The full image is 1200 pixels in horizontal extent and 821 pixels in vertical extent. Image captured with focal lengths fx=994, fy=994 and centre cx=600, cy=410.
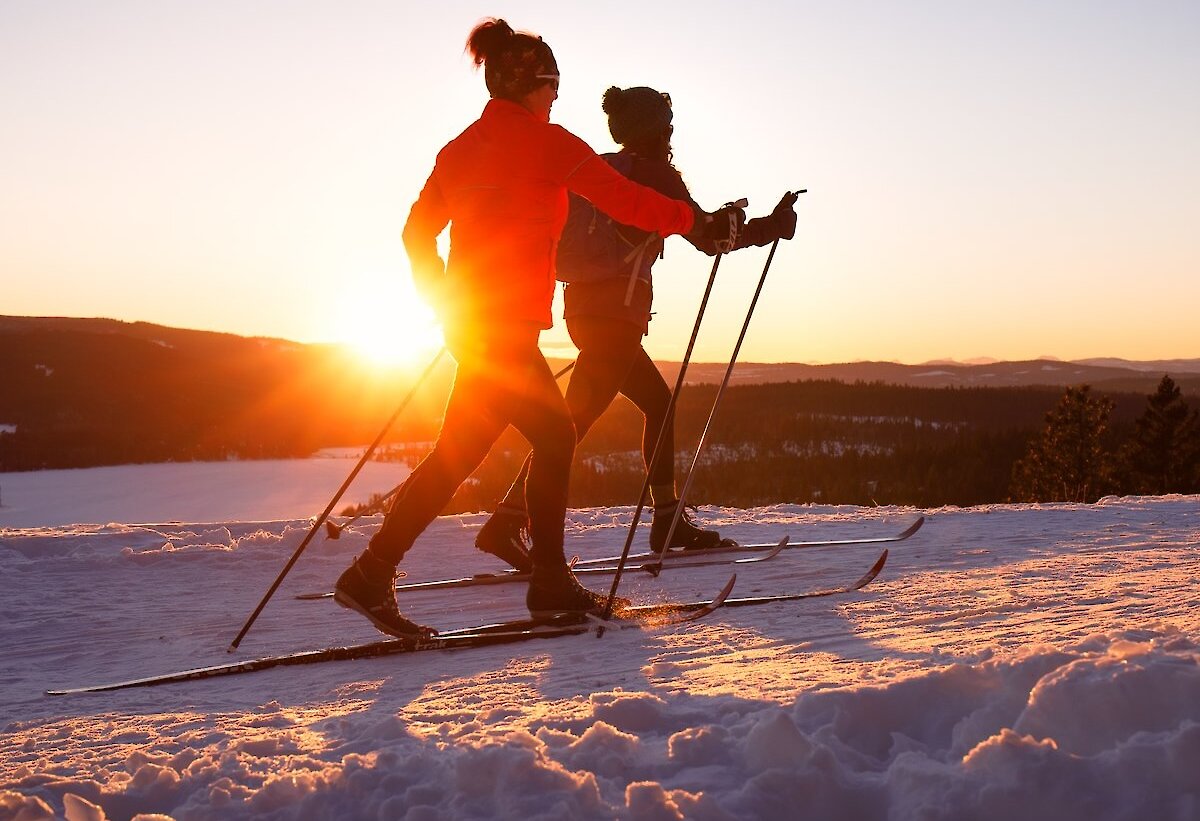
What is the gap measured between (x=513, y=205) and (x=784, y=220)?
1594 mm

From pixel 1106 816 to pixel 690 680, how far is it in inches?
53.5

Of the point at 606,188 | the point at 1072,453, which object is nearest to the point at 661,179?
the point at 606,188

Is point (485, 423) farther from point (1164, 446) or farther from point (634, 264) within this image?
point (1164, 446)

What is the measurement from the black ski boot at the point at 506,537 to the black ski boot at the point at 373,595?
143cm

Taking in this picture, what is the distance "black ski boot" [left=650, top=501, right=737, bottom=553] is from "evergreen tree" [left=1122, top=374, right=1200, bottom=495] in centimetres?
4249

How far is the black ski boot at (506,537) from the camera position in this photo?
5602 mm

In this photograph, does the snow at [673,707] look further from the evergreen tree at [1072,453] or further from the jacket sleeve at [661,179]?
the evergreen tree at [1072,453]

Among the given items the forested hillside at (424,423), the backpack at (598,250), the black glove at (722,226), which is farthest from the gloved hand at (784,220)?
the forested hillside at (424,423)

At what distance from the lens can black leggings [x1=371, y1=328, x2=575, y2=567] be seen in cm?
405

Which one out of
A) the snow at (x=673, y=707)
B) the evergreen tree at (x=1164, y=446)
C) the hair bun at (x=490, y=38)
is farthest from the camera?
the evergreen tree at (x=1164, y=446)

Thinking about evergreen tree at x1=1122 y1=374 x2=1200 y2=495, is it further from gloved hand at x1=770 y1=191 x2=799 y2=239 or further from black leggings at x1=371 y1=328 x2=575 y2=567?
black leggings at x1=371 y1=328 x2=575 y2=567

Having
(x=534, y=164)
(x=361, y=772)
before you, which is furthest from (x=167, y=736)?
(x=534, y=164)

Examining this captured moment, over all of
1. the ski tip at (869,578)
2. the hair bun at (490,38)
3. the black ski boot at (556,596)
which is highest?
the hair bun at (490,38)

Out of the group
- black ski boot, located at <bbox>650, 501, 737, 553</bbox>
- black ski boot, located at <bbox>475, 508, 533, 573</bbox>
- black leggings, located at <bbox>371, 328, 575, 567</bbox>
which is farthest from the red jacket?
black ski boot, located at <bbox>650, 501, 737, 553</bbox>
